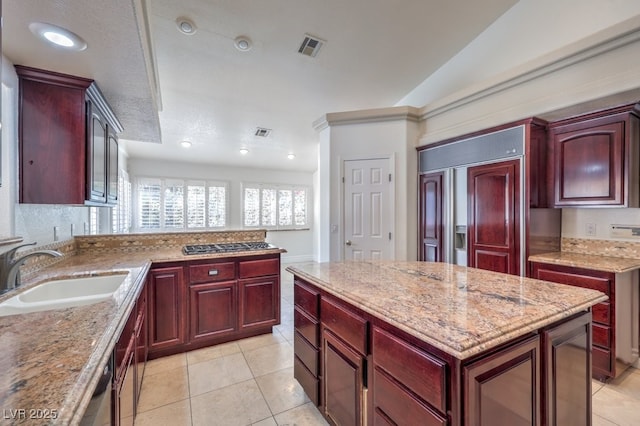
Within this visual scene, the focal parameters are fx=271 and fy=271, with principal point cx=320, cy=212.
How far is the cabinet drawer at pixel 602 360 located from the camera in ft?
7.00

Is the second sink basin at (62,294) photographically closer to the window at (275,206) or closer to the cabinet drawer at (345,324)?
the cabinet drawer at (345,324)

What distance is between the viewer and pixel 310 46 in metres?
2.88

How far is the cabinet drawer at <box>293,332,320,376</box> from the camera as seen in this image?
1.70 meters

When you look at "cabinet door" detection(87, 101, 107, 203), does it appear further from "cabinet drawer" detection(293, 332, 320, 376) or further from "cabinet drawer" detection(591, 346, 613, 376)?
"cabinet drawer" detection(591, 346, 613, 376)

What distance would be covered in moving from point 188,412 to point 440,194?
320 centimetres

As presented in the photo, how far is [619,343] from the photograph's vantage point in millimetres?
2207

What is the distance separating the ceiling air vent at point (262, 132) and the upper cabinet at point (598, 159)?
390 cm

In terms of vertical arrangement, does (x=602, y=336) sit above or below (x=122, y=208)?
below

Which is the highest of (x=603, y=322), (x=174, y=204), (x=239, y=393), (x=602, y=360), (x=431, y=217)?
(x=174, y=204)

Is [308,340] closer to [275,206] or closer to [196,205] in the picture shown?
[196,205]

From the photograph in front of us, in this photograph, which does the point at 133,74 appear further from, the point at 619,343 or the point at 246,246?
the point at 619,343

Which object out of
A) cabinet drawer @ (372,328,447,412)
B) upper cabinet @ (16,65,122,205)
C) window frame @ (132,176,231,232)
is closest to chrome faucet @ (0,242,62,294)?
upper cabinet @ (16,65,122,205)

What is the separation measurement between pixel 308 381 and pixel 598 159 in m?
3.04

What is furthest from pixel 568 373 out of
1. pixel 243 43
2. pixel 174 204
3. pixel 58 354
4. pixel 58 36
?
pixel 174 204
